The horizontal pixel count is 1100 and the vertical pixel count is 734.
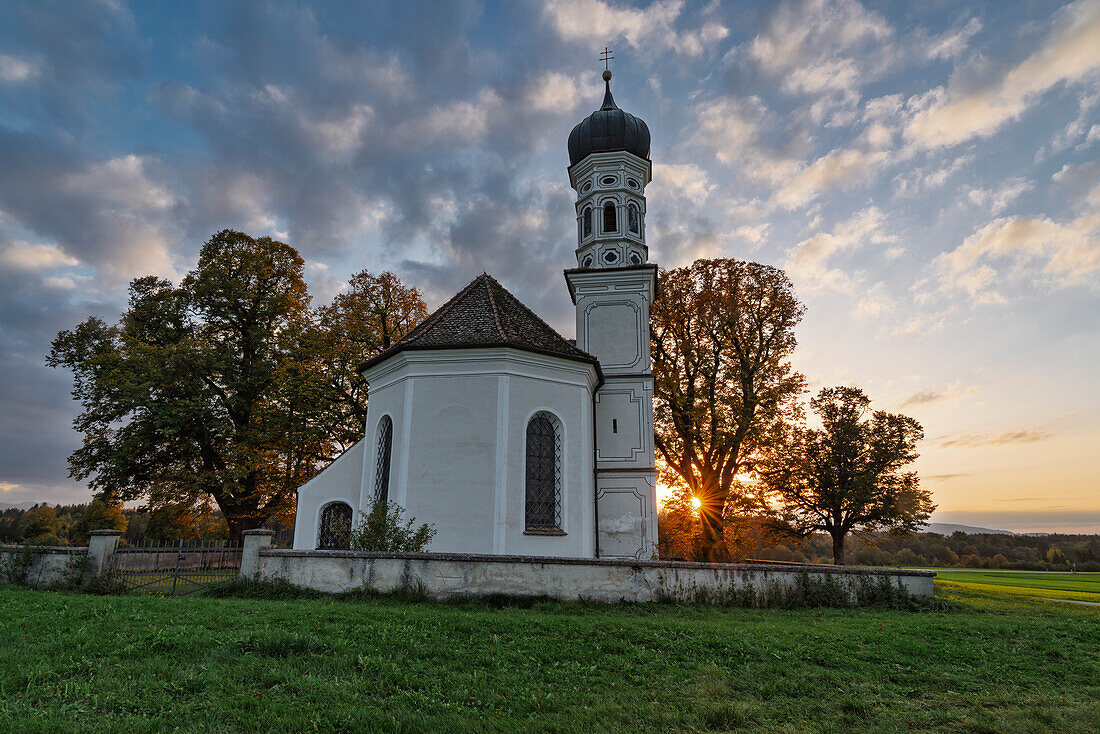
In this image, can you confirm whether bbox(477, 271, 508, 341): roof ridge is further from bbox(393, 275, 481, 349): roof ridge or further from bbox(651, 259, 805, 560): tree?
bbox(651, 259, 805, 560): tree

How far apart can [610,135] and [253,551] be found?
20259 mm

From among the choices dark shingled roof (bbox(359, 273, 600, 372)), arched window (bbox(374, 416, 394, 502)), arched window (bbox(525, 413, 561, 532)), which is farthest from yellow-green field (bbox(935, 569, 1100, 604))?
arched window (bbox(374, 416, 394, 502))

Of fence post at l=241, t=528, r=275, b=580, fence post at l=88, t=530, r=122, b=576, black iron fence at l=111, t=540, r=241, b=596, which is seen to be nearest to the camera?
fence post at l=241, t=528, r=275, b=580

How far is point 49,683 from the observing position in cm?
558

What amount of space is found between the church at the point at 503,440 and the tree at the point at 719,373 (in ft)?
18.1

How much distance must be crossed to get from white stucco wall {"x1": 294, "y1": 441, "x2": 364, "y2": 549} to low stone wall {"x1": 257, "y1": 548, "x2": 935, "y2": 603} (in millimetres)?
6479

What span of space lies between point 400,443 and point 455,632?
28.3 feet

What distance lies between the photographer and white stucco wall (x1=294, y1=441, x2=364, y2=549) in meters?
18.1

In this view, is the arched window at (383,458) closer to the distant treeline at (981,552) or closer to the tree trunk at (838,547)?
the tree trunk at (838,547)

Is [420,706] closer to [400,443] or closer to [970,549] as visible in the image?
[400,443]

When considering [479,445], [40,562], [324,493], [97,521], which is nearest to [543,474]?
[479,445]

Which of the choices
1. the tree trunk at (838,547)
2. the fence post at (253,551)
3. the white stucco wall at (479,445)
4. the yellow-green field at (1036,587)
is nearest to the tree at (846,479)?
the tree trunk at (838,547)

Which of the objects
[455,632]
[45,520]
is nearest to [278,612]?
[455,632]

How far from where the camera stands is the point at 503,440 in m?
15.5
